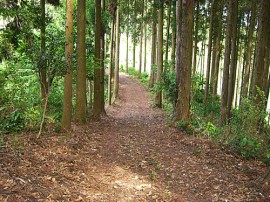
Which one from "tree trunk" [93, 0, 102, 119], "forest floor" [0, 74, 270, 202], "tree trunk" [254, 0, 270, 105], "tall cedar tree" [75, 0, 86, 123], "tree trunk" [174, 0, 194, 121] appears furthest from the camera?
"tree trunk" [93, 0, 102, 119]

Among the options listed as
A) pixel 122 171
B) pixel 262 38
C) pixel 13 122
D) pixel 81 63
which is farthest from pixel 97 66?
pixel 262 38

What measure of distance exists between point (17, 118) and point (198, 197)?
5.69m

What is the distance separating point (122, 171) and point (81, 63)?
5.01 meters

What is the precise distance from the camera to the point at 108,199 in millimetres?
4578

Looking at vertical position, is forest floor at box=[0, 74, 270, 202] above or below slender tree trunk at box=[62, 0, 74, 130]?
below

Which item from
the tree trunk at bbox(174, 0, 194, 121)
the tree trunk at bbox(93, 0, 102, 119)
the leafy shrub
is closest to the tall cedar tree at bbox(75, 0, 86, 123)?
the tree trunk at bbox(93, 0, 102, 119)

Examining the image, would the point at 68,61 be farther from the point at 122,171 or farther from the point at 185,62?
the point at 185,62

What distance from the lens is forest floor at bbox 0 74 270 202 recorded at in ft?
14.8

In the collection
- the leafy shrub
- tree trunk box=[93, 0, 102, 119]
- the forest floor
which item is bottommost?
the forest floor

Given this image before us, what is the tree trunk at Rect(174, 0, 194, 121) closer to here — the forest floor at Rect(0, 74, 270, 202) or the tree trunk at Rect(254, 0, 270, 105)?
the forest floor at Rect(0, 74, 270, 202)

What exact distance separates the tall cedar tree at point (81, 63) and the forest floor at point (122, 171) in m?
1.31

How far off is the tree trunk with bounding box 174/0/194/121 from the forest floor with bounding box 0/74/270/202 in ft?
6.42

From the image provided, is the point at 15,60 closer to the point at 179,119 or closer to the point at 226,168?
the point at 179,119

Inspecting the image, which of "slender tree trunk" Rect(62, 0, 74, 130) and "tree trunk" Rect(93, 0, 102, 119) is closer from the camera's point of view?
"slender tree trunk" Rect(62, 0, 74, 130)
